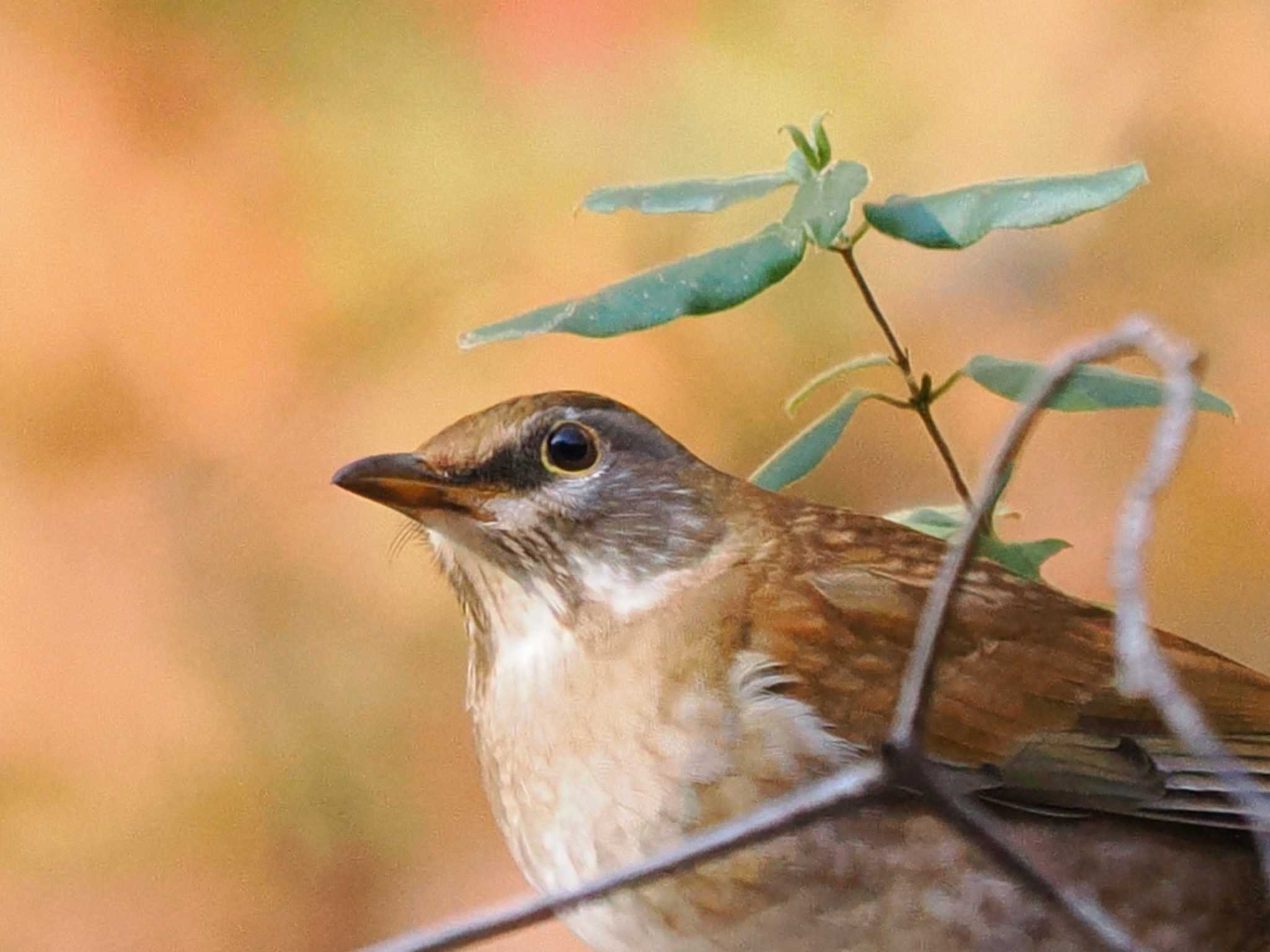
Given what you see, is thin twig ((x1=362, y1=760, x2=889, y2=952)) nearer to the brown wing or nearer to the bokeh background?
the brown wing

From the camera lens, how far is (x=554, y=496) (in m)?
→ 1.43

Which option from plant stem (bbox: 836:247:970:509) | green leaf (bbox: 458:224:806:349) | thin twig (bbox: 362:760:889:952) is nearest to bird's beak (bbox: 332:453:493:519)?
green leaf (bbox: 458:224:806:349)

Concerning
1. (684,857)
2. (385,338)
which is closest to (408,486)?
(684,857)

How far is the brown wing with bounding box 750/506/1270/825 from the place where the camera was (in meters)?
1.29

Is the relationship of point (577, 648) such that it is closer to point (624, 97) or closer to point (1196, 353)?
point (1196, 353)

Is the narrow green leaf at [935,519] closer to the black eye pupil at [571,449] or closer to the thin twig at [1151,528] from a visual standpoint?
the black eye pupil at [571,449]

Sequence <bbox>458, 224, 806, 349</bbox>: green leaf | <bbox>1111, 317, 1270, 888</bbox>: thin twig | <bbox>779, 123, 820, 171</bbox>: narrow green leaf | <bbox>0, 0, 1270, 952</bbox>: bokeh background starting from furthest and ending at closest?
<bbox>0, 0, 1270, 952</bbox>: bokeh background → <bbox>779, 123, 820, 171</bbox>: narrow green leaf → <bbox>458, 224, 806, 349</bbox>: green leaf → <bbox>1111, 317, 1270, 888</bbox>: thin twig

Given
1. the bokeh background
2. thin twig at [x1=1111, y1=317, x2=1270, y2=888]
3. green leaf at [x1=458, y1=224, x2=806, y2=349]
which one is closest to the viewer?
thin twig at [x1=1111, y1=317, x2=1270, y2=888]

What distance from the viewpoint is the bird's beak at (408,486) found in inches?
50.3

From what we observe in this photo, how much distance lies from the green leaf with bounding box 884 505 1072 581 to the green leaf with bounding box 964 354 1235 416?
12cm

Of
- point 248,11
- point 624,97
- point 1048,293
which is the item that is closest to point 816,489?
point 1048,293

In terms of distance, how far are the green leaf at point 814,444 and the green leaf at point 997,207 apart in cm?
17

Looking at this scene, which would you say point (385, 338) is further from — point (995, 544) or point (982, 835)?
point (982, 835)

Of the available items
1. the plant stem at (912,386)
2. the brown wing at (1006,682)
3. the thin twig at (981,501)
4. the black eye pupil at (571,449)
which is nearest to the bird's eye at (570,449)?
the black eye pupil at (571,449)
